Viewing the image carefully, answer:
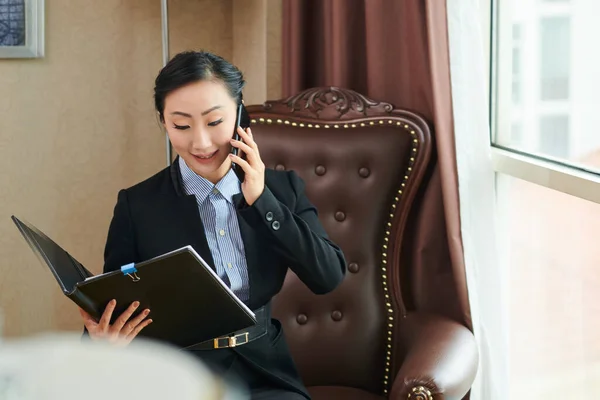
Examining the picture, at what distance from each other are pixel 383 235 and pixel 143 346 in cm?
186

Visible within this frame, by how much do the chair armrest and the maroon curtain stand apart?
0.58ft

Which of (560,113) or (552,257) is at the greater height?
(560,113)

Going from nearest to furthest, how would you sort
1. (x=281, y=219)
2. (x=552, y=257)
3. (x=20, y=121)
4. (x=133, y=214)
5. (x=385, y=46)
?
(x=281, y=219), (x=133, y=214), (x=552, y=257), (x=385, y=46), (x=20, y=121)

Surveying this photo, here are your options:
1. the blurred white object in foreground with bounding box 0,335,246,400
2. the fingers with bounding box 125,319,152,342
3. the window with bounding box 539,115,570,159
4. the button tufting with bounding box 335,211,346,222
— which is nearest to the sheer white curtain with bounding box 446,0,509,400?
the window with bounding box 539,115,570,159

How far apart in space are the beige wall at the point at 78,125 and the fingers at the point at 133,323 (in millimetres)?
1477

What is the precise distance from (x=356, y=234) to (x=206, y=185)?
673 mm

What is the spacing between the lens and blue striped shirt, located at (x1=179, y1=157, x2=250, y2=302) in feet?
5.58

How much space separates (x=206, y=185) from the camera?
1.70m

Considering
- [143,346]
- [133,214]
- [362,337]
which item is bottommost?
[362,337]

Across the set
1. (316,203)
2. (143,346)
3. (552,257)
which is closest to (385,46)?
(316,203)

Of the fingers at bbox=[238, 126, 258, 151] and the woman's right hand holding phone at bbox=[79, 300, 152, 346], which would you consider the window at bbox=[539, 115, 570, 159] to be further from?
the woman's right hand holding phone at bbox=[79, 300, 152, 346]

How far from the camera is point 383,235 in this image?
2260 millimetres

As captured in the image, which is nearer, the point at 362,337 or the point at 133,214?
the point at 133,214

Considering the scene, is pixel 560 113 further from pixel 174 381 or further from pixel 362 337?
pixel 174 381
